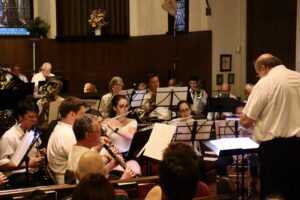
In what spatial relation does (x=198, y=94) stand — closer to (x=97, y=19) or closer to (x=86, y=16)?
(x=97, y=19)

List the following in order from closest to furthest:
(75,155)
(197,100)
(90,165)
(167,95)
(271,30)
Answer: (90,165) < (75,155) < (167,95) < (197,100) < (271,30)

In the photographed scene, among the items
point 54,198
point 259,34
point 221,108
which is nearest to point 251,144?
point 54,198

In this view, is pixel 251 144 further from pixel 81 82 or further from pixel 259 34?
pixel 81 82

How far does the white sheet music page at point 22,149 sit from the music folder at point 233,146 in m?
1.68

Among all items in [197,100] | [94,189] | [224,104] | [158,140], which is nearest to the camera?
[94,189]

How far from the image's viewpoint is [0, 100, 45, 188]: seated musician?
490cm

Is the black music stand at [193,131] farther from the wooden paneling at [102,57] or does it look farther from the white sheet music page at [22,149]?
the wooden paneling at [102,57]

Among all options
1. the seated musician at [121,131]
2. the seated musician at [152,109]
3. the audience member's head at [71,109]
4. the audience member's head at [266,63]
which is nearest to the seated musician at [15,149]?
the audience member's head at [71,109]

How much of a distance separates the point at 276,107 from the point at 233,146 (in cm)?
Answer: 54

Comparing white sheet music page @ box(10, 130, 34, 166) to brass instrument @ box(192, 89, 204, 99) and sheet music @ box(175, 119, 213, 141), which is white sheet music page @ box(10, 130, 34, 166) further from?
brass instrument @ box(192, 89, 204, 99)

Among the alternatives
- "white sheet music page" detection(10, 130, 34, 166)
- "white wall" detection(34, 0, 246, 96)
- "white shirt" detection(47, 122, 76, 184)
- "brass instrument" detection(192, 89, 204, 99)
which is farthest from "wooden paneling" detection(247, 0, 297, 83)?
"white sheet music page" detection(10, 130, 34, 166)

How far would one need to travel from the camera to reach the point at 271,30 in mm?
11281

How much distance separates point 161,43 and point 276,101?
8.11 meters

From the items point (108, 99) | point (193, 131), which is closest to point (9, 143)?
point (193, 131)
